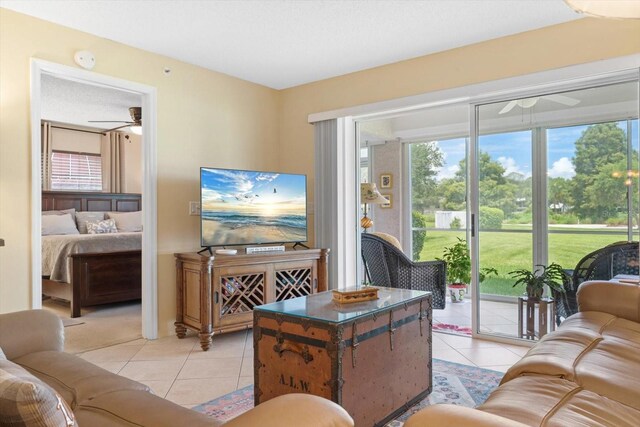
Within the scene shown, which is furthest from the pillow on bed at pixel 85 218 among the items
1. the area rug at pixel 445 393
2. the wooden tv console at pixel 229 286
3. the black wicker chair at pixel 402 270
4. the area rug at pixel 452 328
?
the area rug at pixel 452 328

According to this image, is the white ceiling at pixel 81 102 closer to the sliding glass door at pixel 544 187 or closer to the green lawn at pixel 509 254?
the sliding glass door at pixel 544 187

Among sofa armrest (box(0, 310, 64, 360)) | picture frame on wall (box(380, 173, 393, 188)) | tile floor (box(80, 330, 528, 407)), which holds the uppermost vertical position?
picture frame on wall (box(380, 173, 393, 188))

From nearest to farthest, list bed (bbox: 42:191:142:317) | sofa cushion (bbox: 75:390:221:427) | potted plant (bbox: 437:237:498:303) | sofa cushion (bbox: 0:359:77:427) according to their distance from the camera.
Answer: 1. sofa cushion (bbox: 0:359:77:427)
2. sofa cushion (bbox: 75:390:221:427)
3. bed (bbox: 42:191:142:317)
4. potted plant (bbox: 437:237:498:303)

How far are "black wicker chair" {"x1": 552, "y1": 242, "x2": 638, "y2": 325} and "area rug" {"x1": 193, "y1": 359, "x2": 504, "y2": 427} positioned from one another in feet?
3.02

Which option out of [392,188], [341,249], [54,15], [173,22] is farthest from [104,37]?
[392,188]

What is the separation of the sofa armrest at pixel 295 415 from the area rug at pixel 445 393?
1510 millimetres

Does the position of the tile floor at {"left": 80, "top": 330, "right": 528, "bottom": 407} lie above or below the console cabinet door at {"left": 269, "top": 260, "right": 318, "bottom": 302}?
below

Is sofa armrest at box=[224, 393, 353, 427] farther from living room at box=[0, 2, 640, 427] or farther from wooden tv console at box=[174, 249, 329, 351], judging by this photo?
wooden tv console at box=[174, 249, 329, 351]

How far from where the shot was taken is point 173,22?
3.17 m

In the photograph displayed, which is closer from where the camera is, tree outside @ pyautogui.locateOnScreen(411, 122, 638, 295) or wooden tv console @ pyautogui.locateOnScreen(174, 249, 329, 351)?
tree outside @ pyautogui.locateOnScreen(411, 122, 638, 295)

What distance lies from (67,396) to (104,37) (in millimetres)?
3104

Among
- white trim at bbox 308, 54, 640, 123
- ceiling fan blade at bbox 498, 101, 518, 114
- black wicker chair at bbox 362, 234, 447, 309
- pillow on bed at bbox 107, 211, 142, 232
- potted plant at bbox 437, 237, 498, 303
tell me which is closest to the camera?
white trim at bbox 308, 54, 640, 123

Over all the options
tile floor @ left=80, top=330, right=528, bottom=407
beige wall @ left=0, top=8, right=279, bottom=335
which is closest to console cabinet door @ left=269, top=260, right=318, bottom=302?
tile floor @ left=80, top=330, right=528, bottom=407

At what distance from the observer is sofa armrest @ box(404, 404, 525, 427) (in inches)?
30.7
